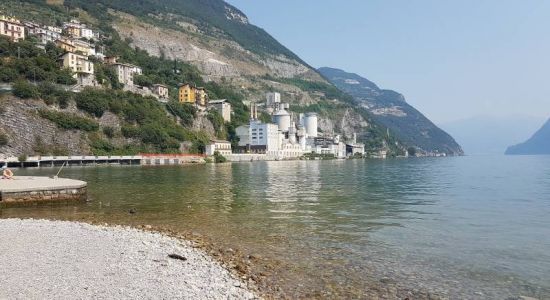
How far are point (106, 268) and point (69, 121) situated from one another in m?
98.6

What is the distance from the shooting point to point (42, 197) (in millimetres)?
28641

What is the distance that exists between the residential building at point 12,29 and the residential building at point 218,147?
208 feet

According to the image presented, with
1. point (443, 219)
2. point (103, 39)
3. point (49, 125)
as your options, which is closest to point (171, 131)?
point (49, 125)

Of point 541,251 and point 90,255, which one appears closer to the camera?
point 90,255

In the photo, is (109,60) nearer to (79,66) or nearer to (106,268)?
(79,66)

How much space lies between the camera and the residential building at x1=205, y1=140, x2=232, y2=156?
135 m

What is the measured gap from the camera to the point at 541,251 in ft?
55.9

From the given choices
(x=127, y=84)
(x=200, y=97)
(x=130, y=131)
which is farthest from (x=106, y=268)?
(x=200, y=97)

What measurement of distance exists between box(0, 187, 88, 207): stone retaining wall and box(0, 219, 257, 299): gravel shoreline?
11.4m

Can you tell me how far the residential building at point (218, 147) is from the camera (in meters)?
135

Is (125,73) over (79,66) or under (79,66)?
over

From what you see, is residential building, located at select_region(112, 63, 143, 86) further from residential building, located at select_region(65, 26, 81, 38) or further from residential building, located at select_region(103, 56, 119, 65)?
residential building, located at select_region(65, 26, 81, 38)

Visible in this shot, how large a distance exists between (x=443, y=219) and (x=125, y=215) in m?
19.3

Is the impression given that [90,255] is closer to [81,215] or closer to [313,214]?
[81,215]
